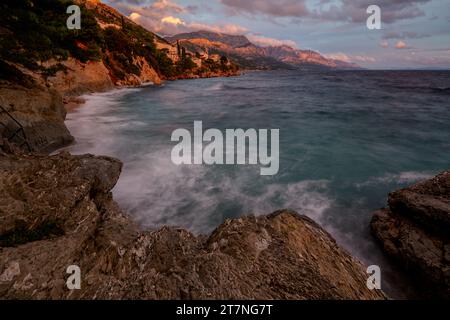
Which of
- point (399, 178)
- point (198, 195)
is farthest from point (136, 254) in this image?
point (399, 178)

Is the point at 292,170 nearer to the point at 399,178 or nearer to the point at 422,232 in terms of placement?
the point at 399,178

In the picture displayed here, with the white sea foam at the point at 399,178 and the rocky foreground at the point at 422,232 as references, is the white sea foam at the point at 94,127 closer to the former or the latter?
the rocky foreground at the point at 422,232

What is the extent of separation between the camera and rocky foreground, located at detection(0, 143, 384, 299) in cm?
359

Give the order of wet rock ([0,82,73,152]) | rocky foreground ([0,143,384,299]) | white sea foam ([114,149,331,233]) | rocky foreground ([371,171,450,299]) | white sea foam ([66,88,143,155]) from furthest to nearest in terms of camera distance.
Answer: white sea foam ([66,88,143,155]), wet rock ([0,82,73,152]), white sea foam ([114,149,331,233]), rocky foreground ([371,171,450,299]), rocky foreground ([0,143,384,299])

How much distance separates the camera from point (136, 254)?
13.8 feet

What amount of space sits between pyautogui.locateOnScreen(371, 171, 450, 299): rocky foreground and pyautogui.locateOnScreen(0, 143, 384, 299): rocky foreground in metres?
2.23

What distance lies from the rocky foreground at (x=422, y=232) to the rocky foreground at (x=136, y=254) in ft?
7.31

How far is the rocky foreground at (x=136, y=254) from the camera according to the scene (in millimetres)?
Answer: 3586

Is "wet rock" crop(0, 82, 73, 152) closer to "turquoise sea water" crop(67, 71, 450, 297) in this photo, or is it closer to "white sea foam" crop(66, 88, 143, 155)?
"white sea foam" crop(66, 88, 143, 155)

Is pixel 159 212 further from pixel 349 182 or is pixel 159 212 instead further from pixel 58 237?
pixel 349 182

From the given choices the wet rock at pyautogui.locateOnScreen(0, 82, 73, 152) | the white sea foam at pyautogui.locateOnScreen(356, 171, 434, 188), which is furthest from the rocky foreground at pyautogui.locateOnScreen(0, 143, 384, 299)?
the white sea foam at pyautogui.locateOnScreen(356, 171, 434, 188)

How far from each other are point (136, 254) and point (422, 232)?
6801 mm

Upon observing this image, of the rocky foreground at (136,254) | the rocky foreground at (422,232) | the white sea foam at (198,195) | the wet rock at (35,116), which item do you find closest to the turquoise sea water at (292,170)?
the white sea foam at (198,195)
